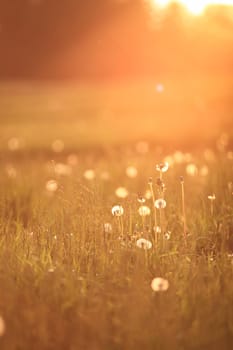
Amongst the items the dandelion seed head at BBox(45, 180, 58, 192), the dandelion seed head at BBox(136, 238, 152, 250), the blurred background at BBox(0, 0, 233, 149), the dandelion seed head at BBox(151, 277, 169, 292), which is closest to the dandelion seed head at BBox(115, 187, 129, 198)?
the dandelion seed head at BBox(45, 180, 58, 192)

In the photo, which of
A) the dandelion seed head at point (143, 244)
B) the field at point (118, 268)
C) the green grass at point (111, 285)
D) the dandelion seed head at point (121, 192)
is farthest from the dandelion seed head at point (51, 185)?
the dandelion seed head at point (143, 244)

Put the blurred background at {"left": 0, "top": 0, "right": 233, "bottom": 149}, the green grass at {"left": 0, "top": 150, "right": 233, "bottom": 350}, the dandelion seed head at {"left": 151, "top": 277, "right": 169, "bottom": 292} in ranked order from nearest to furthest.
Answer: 1. the green grass at {"left": 0, "top": 150, "right": 233, "bottom": 350}
2. the dandelion seed head at {"left": 151, "top": 277, "right": 169, "bottom": 292}
3. the blurred background at {"left": 0, "top": 0, "right": 233, "bottom": 149}

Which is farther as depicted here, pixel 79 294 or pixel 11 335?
pixel 79 294

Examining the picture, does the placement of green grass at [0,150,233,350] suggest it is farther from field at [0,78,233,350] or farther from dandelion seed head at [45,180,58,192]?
dandelion seed head at [45,180,58,192]

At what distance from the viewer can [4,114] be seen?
14234mm

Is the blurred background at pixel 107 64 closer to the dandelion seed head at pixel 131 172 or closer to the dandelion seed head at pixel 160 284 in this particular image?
the dandelion seed head at pixel 131 172

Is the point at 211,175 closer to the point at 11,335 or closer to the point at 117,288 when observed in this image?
the point at 117,288

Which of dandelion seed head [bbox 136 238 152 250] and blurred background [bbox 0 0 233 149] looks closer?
dandelion seed head [bbox 136 238 152 250]

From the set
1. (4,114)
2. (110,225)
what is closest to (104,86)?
(4,114)

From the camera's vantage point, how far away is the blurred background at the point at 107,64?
554 inches

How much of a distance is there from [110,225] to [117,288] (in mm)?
581

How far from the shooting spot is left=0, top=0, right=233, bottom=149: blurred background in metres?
14.1

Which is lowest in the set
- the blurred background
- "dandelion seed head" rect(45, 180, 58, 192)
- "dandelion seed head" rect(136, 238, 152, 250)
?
"dandelion seed head" rect(136, 238, 152, 250)

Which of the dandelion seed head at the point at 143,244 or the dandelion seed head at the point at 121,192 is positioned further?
the dandelion seed head at the point at 121,192
